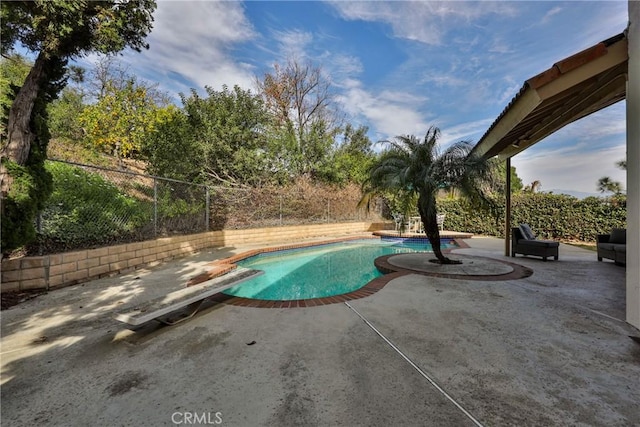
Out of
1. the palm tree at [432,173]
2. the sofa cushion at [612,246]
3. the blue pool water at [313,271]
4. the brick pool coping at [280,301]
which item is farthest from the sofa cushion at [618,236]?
the brick pool coping at [280,301]

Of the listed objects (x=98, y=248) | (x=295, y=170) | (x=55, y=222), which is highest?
(x=295, y=170)

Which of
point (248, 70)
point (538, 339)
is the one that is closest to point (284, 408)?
point (538, 339)

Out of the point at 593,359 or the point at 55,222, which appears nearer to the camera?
the point at 593,359

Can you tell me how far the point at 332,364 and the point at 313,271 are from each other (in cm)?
493

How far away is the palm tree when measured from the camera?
583cm

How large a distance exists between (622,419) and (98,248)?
7270mm

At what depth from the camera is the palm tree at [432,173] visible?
230 inches

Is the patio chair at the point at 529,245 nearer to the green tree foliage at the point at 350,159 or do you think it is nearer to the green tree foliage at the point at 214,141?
the green tree foliage at the point at 350,159

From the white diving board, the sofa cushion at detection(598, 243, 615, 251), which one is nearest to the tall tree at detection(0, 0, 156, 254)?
the white diving board

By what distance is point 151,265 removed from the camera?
641 cm

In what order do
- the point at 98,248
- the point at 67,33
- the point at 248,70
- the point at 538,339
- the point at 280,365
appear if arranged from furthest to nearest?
the point at 248,70
the point at 98,248
the point at 67,33
the point at 538,339
the point at 280,365

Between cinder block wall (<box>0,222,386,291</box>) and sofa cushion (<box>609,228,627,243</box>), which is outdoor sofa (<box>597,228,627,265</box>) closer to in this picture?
sofa cushion (<box>609,228,627,243</box>)

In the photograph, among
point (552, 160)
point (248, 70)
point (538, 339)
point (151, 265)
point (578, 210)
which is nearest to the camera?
point (538, 339)

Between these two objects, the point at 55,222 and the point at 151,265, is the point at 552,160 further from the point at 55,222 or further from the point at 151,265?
the point at 55,222
